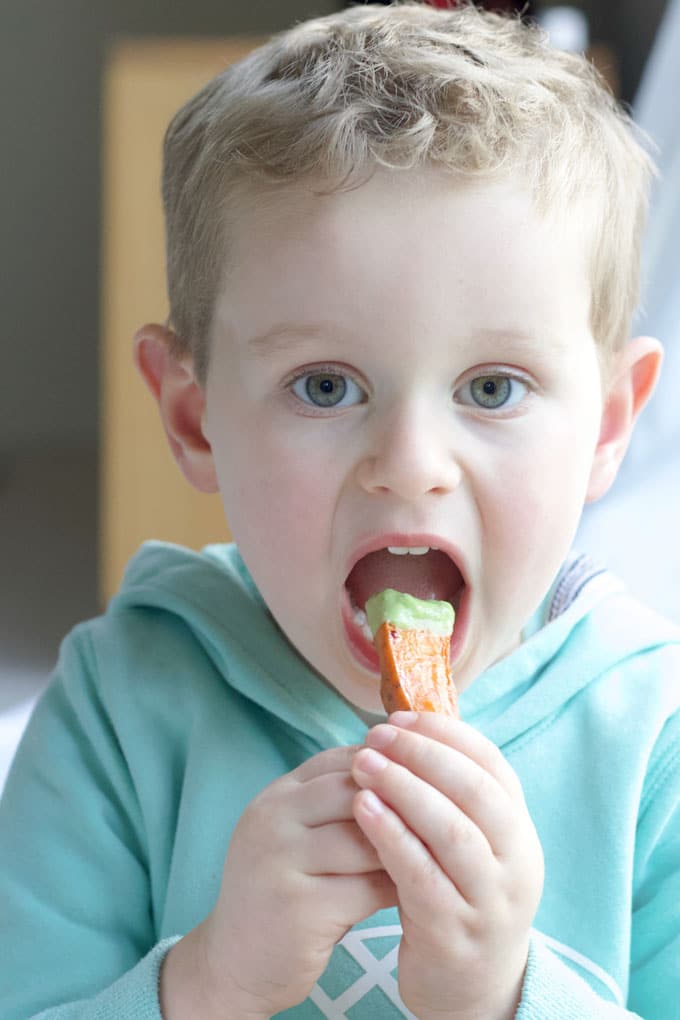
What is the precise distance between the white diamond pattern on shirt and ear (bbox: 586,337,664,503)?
0.35 meters

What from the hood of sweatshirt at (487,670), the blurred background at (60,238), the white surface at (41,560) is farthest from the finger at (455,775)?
the blurred background at (60,238)

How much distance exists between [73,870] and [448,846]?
32 cm

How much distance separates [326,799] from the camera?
0.67m

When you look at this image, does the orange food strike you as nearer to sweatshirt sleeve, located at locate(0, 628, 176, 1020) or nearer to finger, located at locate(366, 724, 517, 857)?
finger, located at locate(366, 724, 517, 857)

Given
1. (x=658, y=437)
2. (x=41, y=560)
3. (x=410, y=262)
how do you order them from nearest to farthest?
(x=410, y=262) < (x=658, y=437) < (x=41, y=560)

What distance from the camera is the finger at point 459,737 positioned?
0.66m

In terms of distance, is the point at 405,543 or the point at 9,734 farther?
the point at 9,734

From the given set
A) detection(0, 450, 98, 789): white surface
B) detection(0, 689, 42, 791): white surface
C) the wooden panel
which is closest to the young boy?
detection(0, 689, 42, 791): white surface

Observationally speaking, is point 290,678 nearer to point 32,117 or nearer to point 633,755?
point 633,755

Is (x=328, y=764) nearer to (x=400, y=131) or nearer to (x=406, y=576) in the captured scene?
(x=406, y=576)

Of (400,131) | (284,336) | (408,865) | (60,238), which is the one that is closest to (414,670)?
(408,865)

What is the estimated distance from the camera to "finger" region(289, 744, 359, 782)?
0.69 metres

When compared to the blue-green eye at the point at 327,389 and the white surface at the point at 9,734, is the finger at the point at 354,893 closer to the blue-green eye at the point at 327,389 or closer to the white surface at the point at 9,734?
the blue-green eye at the point at 327,389

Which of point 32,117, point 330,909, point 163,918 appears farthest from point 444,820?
point 32,117
